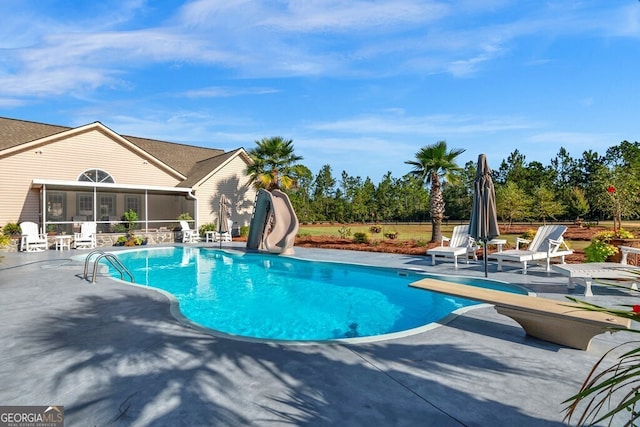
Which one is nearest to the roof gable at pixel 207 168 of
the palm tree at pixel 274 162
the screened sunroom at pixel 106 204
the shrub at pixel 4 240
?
the screened sunroom at pixel 106 204

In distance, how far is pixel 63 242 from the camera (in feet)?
58.4

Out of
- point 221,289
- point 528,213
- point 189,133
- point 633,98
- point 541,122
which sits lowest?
point 221,289

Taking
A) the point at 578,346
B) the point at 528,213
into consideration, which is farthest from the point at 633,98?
the point at 528,213

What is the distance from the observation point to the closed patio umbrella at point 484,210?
966cm

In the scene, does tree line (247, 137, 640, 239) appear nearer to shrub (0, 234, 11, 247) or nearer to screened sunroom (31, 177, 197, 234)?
screened sunroom (31, 177, 197, 234)

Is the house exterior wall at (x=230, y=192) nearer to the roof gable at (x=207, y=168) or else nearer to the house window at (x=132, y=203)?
the roof gable at (x=207, y=168)

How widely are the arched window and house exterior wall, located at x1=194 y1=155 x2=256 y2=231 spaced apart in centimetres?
530

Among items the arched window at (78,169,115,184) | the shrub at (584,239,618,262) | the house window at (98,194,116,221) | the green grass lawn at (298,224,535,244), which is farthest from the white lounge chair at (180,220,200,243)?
the shrub at (584,239,618,262)

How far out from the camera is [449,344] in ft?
15.6

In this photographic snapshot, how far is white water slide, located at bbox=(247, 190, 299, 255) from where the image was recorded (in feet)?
52.0

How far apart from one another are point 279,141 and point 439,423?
74.3ft

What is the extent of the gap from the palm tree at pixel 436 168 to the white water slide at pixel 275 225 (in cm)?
770

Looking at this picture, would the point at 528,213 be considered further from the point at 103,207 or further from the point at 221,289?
the point at 103,207

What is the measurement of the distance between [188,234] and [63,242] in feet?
21.2
